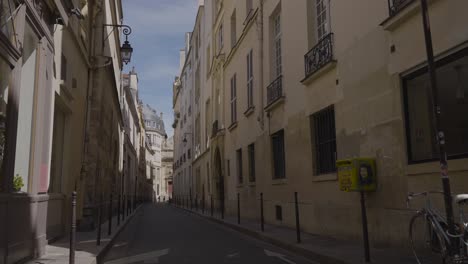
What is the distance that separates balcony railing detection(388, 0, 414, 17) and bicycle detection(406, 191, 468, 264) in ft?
11.0

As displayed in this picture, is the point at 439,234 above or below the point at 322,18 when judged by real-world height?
below

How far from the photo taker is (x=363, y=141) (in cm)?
938

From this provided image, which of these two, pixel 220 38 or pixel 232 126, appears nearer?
pixel 232 126

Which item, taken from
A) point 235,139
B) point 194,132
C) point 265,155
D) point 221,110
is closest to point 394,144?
point 265,155

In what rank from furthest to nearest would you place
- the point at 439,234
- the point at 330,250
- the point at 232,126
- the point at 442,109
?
the point at 232,126, the point at 330,250, the point at 442,109, the point at 439,234

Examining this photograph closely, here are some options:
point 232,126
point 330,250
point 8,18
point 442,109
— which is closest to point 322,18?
point 442,109

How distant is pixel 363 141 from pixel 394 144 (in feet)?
3.89

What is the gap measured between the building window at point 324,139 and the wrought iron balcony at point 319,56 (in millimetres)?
1104

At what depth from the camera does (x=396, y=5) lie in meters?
8.02

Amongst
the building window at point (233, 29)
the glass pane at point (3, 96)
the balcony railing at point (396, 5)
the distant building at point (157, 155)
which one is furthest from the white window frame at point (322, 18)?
the distant building at point (157, 155)

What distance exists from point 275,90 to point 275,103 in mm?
663

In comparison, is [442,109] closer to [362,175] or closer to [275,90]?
[362,175]

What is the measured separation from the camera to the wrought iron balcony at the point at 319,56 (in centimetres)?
1107

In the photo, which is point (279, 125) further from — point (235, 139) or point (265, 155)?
point (235, 139)
